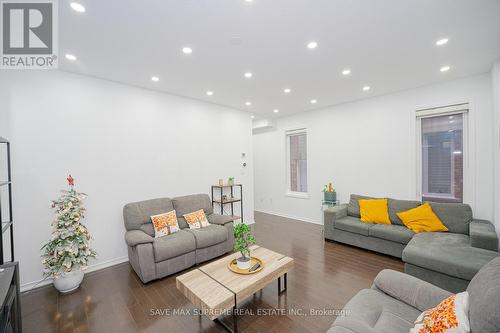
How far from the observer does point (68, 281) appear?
2506 millimetres

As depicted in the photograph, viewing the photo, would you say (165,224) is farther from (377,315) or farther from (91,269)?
(377,315)

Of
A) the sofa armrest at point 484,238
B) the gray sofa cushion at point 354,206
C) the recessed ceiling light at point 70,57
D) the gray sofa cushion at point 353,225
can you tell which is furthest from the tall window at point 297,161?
the recessed ceiling light at point 70,57

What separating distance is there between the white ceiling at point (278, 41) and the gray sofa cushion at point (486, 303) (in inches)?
84.0

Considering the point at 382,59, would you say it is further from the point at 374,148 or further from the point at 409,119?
the point at 374,148

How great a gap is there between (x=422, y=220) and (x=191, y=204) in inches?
154

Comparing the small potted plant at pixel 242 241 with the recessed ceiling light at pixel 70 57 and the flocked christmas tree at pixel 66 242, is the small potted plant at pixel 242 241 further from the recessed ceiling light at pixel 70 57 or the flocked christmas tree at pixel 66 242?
the recessed ceiling light at pixel 70 57

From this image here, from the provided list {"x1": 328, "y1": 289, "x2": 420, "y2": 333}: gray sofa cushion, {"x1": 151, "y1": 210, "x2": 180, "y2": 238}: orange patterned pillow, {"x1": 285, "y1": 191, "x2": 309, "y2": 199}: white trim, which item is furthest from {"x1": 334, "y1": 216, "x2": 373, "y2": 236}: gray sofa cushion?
{"x1": 151, "y1": 210, "x2": 180, "y2": 238}: orange patterned pillow

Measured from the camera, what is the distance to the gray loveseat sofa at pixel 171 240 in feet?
8.87

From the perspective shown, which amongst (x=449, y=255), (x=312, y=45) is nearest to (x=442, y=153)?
(x=449, y=255)

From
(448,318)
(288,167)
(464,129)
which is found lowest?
(448,318)

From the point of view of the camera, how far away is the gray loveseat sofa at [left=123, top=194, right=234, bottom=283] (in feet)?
8.87

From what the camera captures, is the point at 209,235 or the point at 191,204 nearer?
the point at 209,235

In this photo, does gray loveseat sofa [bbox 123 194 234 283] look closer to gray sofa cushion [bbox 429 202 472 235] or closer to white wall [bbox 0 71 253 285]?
white wall [bbox 0 71 253 285]

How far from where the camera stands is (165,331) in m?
1.93
